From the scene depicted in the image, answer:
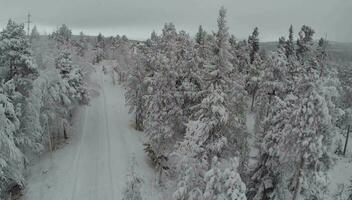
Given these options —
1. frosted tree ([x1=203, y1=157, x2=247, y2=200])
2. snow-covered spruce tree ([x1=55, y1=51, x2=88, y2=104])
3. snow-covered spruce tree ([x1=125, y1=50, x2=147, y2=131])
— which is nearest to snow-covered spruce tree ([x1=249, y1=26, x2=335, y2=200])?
frosted tree ([x1=203, y1=157, x2=247, y2=200])

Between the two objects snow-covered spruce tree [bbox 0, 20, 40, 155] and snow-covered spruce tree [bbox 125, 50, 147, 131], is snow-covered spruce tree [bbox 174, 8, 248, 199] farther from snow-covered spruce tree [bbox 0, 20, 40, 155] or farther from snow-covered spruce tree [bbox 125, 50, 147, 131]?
snow-covered spruce tree [bbox 125, 50, 147, 131]

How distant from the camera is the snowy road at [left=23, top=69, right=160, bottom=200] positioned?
31625mm

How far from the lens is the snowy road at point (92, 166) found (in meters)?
31.6

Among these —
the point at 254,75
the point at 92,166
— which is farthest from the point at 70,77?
the point at 254,75

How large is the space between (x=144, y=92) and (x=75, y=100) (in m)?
8.59

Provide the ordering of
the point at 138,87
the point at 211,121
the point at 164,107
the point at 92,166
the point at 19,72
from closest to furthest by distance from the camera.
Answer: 1. the point at 211,121
2. the point at 19,72
3. the point at 164,107
4. the point at 92,166
5. the point at 138,87

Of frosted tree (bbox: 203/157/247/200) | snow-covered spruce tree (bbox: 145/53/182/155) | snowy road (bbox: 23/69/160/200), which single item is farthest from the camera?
snow-covered spruce tree (bbox: 145/53/182/155)

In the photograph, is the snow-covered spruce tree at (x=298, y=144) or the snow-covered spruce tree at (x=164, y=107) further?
the snow-covered spruce tree at (x=164, y=107)

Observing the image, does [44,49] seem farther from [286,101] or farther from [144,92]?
[286,101]

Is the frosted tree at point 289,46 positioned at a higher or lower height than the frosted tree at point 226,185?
higher

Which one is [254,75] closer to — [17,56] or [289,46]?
[289,46]

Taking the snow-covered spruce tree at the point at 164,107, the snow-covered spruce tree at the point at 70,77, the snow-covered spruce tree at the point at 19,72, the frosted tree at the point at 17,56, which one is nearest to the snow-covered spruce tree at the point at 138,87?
the snow-covered spruce tree at the point at 70,77

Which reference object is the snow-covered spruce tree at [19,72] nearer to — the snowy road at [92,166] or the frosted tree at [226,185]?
the snowy road at [92,166]

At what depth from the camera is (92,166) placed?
36875 mm
